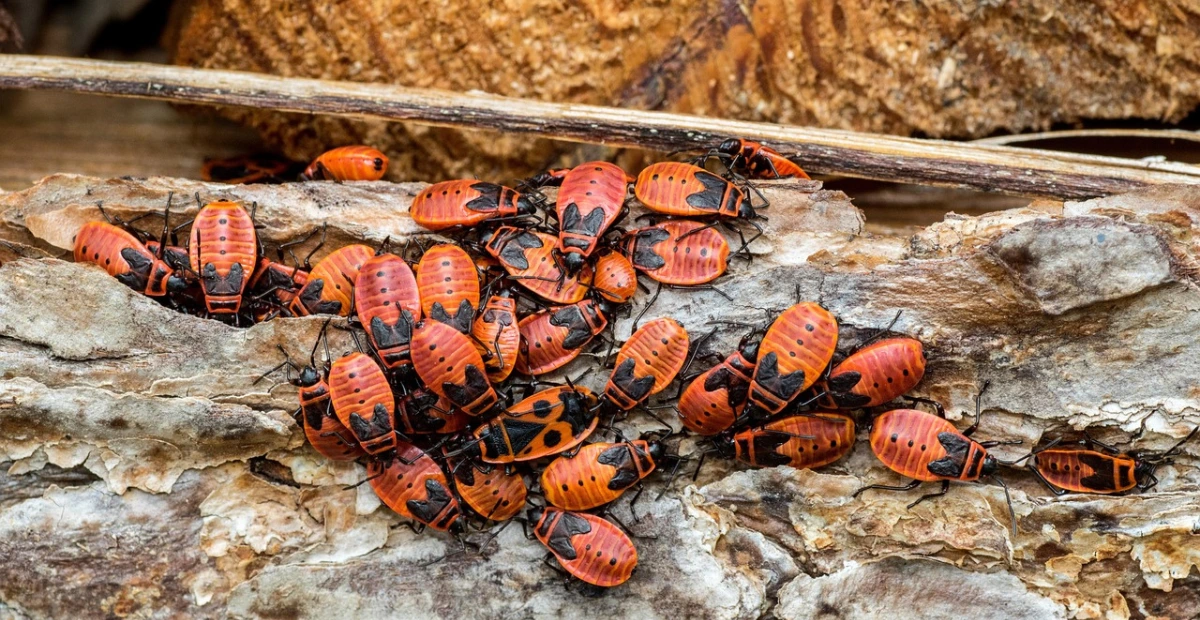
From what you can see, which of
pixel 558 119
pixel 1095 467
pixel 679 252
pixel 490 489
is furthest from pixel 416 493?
pixel 1095 467

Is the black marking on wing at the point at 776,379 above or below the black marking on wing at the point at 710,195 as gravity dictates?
below

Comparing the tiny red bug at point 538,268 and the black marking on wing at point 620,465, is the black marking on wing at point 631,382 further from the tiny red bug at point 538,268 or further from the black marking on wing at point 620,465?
the tiny red bug at point 538,268

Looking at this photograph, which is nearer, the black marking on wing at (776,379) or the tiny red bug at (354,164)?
the black marking on wing at (776,379)

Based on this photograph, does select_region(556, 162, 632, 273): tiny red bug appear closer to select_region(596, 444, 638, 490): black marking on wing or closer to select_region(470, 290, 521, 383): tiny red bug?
select_region(470, 290, 521, 383): tiny red bug

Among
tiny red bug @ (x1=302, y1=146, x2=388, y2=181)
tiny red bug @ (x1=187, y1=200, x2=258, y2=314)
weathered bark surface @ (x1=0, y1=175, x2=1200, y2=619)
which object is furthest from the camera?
tiny red bug @ (x1=302, y1=146, x2=388, y2=181)

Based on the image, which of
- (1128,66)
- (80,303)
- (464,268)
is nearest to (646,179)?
(464,268)

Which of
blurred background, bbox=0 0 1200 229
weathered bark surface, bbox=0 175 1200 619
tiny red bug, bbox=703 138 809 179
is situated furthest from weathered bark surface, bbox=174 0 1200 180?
weathered bark surface, bbox=0 175 1200 619

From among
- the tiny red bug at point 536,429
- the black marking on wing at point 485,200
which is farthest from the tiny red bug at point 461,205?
the tiny red bug at point 536,429

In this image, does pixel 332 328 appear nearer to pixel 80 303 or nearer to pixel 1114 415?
pixel 80 303
